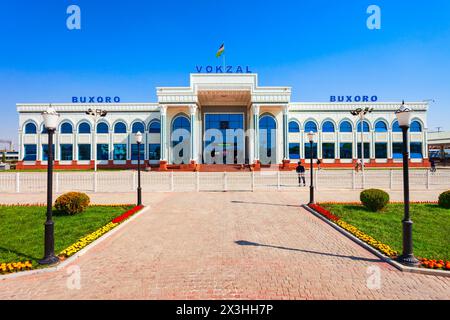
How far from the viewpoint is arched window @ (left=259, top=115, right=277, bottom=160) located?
37.0 metres

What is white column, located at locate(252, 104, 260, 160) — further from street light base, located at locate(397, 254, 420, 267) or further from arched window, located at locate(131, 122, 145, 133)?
street light base, located at locate(397, 254, 420, 267)


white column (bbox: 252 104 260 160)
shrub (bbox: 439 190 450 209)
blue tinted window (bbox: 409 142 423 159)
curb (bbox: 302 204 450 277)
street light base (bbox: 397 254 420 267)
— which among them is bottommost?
curb (bbox: 302 204 450 277)

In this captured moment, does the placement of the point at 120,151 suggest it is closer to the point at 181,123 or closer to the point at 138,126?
the point at 138,126

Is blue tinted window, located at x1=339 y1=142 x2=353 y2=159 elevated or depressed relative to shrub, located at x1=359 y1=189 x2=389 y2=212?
elevated

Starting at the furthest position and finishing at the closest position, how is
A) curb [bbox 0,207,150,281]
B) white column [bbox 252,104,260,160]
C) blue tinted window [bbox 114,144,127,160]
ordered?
1. blue tinted window [bbox 114,144,127,160]
2. white column [bbox 252,104,260,160]
3. curb [bbox 0,207,150,281]

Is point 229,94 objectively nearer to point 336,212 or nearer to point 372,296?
point 336,212

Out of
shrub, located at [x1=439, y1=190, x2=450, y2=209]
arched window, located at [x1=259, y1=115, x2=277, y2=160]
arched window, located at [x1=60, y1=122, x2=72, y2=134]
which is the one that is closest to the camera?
shrub, located at [x1=439, y1=190, x2=450, y2=209]

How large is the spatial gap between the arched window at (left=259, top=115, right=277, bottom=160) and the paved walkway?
2931 centimetres

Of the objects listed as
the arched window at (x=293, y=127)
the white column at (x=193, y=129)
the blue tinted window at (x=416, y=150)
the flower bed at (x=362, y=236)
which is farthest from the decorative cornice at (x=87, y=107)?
the blue tinted window at (x=416, y=150)

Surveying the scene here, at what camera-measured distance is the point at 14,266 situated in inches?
182

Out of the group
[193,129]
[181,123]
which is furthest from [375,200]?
[181,123]

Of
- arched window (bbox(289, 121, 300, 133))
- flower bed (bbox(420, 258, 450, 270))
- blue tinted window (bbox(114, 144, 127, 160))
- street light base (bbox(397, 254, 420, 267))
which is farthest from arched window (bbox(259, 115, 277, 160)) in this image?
flower bed (bbox(420, 258, 450, 270))
